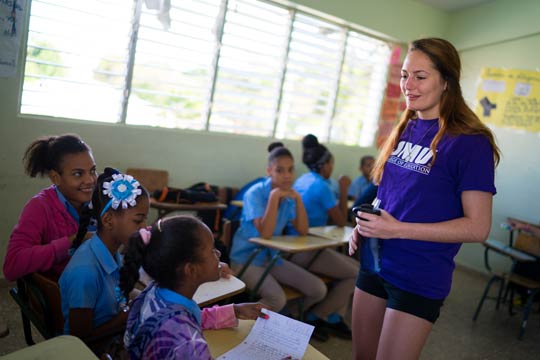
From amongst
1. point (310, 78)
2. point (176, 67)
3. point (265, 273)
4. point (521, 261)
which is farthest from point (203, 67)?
point (521, 261)

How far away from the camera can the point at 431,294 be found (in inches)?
47.7

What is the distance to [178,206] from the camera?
3070 mm

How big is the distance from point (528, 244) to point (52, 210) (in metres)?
3.58

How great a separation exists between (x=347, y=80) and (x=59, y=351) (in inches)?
174

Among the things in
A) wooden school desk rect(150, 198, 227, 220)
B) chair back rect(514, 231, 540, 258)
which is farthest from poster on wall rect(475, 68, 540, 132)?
wooden school desk rect(150, 198, 227, 220)

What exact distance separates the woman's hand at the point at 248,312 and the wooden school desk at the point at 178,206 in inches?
71.0

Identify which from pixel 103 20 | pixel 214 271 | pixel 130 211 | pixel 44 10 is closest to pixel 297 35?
pixel 103 20

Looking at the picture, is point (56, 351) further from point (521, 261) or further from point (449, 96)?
point (521, 261)

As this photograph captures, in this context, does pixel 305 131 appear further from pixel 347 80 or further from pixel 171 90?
pixel 171 90

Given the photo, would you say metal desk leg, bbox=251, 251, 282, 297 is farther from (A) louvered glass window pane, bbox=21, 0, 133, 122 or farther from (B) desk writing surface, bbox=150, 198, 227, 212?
(A) louvered glass window pane, bbox=21, 0, 133, 122

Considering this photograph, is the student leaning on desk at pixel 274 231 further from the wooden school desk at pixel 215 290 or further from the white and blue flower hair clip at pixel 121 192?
the white and blue flower hair clip at pixel 121 192

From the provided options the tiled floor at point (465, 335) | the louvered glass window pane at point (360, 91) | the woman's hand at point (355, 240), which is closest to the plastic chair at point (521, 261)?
the tiled floor at point (465, 335)

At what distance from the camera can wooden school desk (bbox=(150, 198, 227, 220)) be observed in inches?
118

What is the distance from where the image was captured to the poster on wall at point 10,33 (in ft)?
8.51
